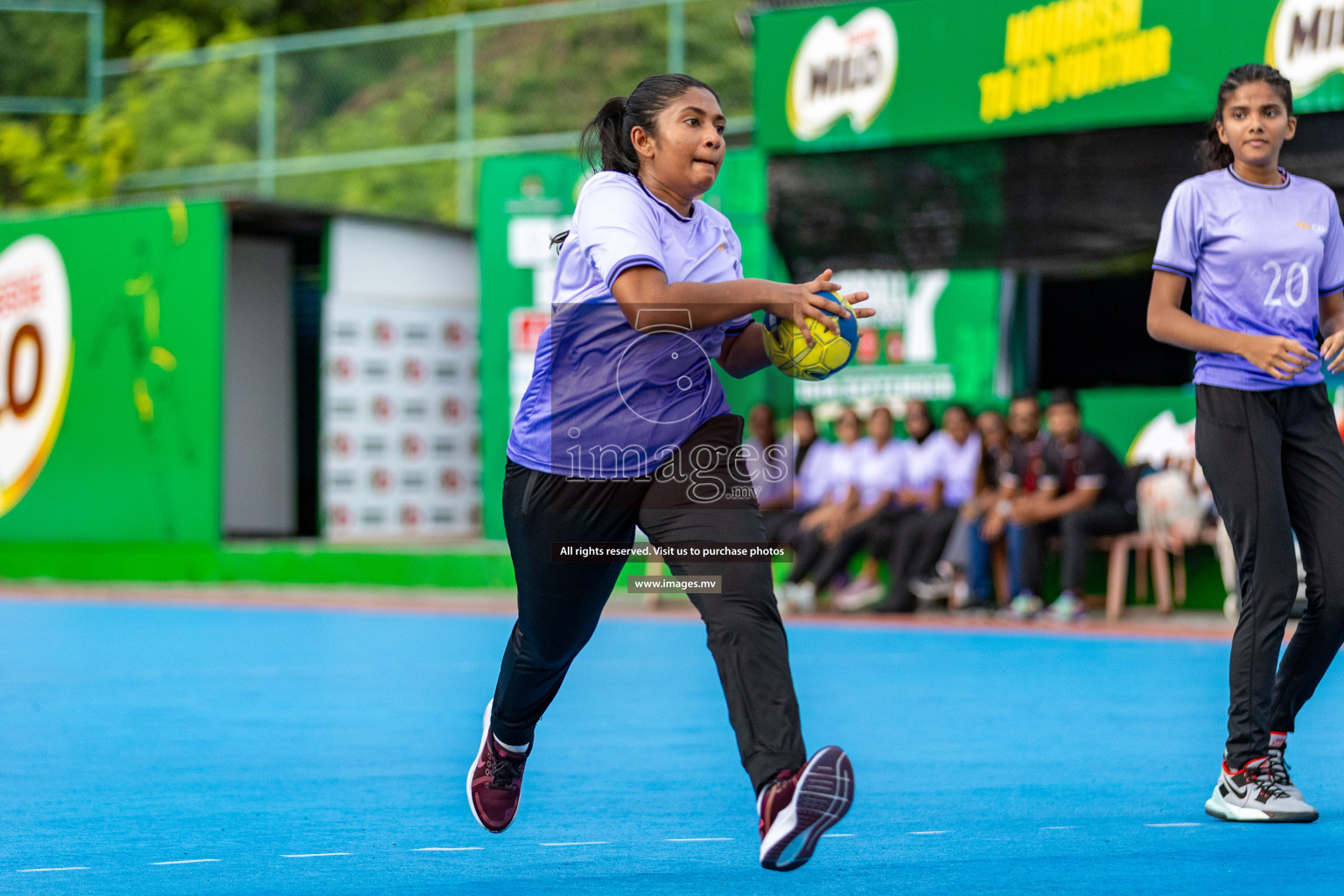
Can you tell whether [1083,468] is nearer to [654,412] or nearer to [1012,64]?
[1012,64]

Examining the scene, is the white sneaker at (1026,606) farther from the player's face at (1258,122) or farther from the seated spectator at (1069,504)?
the player's face at (1258,122)

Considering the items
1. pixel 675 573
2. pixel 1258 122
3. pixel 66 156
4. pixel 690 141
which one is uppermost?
pixel 66 156

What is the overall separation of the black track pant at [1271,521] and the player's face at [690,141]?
1892mm

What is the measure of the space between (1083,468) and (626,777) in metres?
8.21

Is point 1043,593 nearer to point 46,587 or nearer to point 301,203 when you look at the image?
point 301,203

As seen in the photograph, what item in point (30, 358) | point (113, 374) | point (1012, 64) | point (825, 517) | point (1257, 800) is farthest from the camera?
point (30, 358)

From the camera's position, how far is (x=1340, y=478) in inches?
209

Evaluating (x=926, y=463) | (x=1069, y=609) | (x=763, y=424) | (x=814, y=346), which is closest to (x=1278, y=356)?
(x=814, y=346)

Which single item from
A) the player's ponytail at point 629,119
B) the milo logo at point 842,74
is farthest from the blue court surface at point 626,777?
the milo logo at point 842,74

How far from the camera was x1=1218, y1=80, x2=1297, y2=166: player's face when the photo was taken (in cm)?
537

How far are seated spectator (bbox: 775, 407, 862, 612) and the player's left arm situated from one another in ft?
29.0

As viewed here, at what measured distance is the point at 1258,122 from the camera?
17.6ft

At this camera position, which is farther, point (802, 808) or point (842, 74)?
point (842, 74)

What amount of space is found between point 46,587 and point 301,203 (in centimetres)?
501
